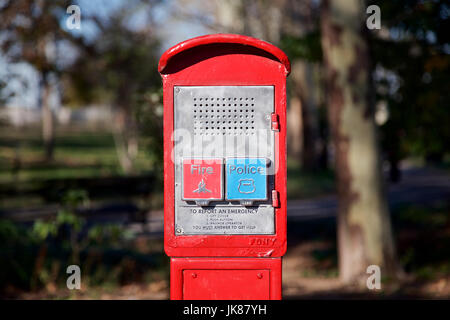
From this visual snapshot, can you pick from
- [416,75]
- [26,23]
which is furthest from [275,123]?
[26,23]

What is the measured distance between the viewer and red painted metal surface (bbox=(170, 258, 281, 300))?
3457mm

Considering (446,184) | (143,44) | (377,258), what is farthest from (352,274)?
(446,184)

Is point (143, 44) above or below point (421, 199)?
above

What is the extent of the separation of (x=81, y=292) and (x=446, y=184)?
15.6 metres

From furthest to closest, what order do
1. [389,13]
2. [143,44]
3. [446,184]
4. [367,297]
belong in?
[446,184] < [143,44] < [389,13] < [367,297]

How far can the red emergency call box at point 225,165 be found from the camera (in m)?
3.38

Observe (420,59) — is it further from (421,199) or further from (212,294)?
(421,199)

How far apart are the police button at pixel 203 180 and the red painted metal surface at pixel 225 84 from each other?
109 millimetres

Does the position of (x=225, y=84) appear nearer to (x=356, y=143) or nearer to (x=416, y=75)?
(x=356, y=143)

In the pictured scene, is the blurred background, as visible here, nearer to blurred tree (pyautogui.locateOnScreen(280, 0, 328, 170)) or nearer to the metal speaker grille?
the metal speaker grille

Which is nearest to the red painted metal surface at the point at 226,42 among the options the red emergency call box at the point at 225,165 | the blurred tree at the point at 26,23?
the red emergency call box at the point at 225,165

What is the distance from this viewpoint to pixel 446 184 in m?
18.2

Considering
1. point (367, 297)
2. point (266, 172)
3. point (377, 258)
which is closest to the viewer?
point (266, 172)

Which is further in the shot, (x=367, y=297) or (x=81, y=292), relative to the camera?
(x=367, y=297)
